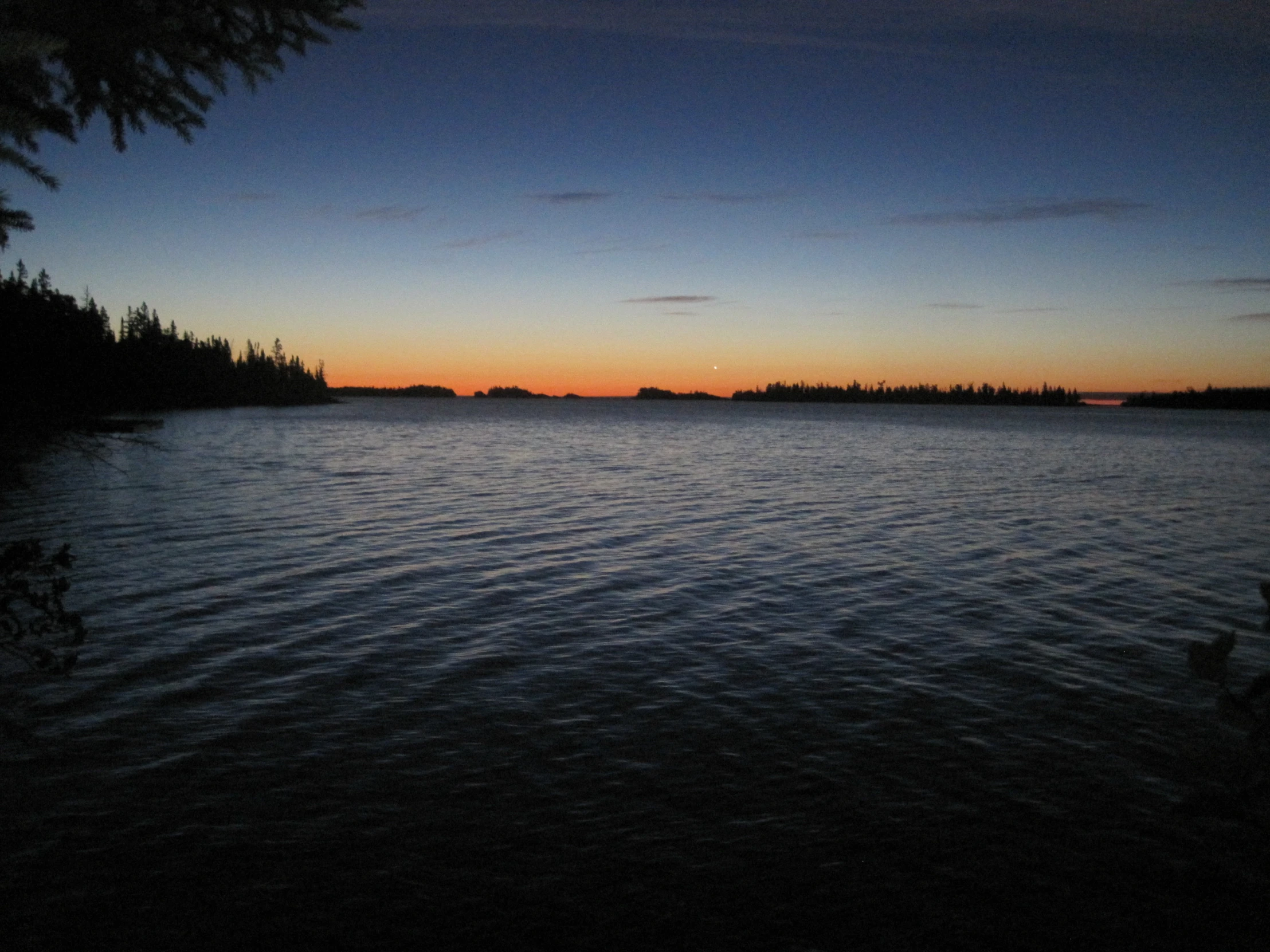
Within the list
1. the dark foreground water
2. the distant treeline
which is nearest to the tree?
the distant treeline

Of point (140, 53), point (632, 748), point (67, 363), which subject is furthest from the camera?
point (67, 363)

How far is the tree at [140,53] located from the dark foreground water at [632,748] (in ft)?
21.2

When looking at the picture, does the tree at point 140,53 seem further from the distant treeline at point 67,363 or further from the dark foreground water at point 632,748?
the dark foreground water at point 632,748

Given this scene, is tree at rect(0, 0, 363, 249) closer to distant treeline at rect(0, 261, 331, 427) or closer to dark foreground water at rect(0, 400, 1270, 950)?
distant treeline at rect(0, 261, 331, 427)

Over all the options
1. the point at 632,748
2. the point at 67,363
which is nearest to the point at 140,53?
the point at 632,748

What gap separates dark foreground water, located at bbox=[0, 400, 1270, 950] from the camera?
7590 mm

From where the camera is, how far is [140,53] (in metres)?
6.71

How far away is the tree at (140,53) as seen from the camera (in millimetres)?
5461

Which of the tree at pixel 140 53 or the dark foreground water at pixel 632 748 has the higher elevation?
the tree at pixel 140 53

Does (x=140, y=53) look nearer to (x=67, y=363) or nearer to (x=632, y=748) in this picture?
(x=632, y=748)

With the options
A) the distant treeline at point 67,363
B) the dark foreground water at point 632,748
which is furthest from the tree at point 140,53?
the dark foreground water at point 632,748

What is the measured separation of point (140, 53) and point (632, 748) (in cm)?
920

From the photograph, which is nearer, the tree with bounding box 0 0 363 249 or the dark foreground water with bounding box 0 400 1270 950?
the tree with bounding box 0 0 363 249

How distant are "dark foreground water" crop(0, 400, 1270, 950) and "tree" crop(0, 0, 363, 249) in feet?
21.2
